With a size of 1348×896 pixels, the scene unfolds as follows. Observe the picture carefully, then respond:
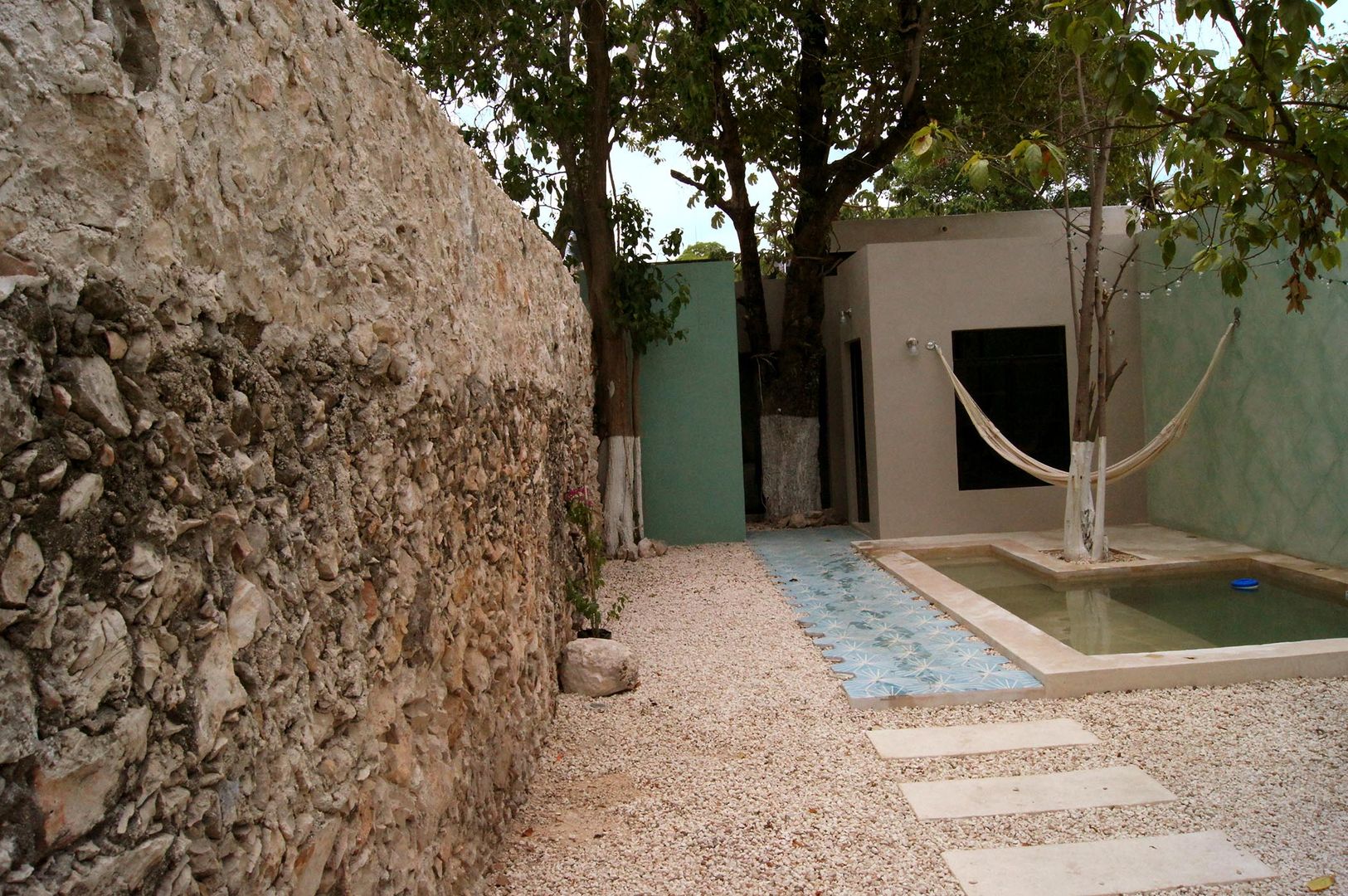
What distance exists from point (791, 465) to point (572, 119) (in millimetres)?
4148

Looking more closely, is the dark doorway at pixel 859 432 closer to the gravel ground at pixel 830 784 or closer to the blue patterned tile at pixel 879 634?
the blue patterned tile at pixel 879 634

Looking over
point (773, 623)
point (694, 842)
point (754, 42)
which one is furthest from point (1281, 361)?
point (694, 842)

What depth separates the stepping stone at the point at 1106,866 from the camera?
2402 millimetres

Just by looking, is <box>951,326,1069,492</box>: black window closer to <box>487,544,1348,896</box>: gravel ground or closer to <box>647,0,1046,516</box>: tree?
<box>647,0,1046,516</box>: tree

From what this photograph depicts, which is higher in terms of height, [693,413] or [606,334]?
[606,334]

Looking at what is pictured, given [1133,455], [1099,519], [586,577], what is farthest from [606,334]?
[1133,455]

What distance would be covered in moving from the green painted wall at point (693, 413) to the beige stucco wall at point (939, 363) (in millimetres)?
1200

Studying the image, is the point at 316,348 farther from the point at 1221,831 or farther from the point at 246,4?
the point at 1221,831

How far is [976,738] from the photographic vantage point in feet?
11.3

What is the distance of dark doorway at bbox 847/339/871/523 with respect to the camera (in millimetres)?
9289

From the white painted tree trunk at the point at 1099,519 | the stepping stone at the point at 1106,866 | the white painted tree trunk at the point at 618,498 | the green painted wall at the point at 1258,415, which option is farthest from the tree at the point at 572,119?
the stepping stone at the point at 1106,866

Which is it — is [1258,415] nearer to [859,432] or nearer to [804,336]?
[859,432]

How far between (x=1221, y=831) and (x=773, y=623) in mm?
2811

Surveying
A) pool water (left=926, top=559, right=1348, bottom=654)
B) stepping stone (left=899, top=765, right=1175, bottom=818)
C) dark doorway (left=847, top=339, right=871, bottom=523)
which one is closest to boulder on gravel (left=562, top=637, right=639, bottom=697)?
stepping stone (left=899, top=765, right=1175, bottom=818)
